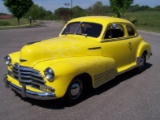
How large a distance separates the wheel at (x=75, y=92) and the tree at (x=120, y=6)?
37502mm

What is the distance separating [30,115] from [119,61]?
119 inches

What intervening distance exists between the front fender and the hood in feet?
0.48

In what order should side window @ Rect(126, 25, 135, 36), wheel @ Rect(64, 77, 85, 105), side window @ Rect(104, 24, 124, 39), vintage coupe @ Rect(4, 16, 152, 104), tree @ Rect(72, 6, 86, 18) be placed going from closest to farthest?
vintage coupe @ Rect(4, 16, 152, 104), wheel @ Rect(64, 77, 85, 105), side window @ Rect(104, 24, 124, 39), side window @ Rect(126, 25, 135, 36), tree @ Rect(72, 6, 86, 18)

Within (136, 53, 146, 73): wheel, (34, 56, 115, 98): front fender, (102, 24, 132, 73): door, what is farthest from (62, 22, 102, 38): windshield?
(136, 53, 146, 73): wheel

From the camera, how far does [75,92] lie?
16.8ft

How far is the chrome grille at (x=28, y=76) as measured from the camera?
4666mm

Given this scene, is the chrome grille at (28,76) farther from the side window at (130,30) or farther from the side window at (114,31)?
the side window at (130,30)

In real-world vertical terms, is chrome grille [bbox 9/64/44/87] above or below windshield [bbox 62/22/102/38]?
below

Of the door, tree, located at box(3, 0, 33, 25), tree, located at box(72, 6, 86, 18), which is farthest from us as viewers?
tree, located at box(72, 6, 86, 18)

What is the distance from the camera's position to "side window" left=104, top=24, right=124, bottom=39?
642 centimetres

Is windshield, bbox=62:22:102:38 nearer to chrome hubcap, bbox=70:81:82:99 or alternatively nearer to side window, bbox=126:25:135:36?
side window, bbox=126:25:135:36

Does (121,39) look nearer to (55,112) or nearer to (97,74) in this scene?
(97,74)

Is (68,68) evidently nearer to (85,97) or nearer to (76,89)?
(76,89)

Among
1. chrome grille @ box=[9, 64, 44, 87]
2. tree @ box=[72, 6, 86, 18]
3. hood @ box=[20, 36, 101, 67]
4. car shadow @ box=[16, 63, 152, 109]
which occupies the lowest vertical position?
car shadow @ box=[16, 63, 152, 109]
